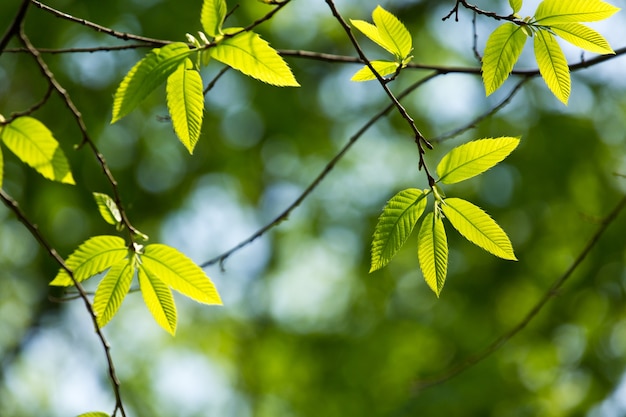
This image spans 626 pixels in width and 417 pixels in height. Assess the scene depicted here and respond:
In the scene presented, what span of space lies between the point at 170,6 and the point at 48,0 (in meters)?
1.25

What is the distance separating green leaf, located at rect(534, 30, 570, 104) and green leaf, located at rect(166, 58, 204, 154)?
0.71 m

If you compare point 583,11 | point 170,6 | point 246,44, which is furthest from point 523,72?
point 170,6

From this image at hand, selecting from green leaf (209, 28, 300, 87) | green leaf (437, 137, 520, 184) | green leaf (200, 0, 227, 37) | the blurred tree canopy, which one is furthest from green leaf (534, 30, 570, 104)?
the blurred tree canopy

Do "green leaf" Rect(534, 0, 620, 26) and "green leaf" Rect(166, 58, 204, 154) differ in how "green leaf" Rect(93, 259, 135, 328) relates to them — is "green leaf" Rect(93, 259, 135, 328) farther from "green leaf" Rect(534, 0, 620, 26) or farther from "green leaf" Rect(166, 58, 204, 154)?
"green leaf" Rect(534, 0, 620, 26)

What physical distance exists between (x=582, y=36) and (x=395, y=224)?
0.57 meters

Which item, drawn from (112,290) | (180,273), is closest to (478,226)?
(180,273)

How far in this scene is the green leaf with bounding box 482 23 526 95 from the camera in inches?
50.5

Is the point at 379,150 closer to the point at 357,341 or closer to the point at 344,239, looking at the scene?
the point at 344,239

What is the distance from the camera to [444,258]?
1344 mm

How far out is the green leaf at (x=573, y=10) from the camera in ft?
4.26

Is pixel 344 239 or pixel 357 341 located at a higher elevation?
pixel 344 239

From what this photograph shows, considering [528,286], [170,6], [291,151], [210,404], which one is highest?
[170,6]

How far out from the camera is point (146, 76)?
47.6 inches

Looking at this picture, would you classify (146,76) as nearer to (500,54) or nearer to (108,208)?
(108,208)
